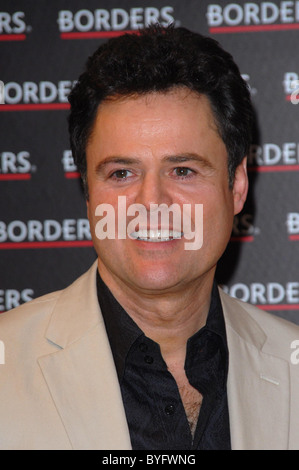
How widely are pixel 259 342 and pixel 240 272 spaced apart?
0.59 m

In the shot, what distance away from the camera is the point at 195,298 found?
2.12 metres

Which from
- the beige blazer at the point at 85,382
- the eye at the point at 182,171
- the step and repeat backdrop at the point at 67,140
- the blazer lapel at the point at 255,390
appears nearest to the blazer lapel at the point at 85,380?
the beige blazer at the point at 85,382

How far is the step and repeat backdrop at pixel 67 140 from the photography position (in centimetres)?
267

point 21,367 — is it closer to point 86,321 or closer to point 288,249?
point 86,321

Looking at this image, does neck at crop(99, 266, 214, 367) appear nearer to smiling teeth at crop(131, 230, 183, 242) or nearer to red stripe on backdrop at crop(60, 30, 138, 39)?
smiling teeth at crop(131, 230, 183, 242)

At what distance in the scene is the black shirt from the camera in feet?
6.22

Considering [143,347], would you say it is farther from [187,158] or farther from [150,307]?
[187,158]

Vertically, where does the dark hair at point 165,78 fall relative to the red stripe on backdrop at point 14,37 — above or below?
below

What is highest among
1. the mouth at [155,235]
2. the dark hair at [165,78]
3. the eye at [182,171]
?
the dark hair at [165,78]

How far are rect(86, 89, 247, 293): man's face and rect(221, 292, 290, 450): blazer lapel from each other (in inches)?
12.0

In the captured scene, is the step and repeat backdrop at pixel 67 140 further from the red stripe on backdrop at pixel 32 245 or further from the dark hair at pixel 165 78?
the dark hair at pixel 165 78

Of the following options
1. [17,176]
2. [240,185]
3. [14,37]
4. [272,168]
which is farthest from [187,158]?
[14,37]

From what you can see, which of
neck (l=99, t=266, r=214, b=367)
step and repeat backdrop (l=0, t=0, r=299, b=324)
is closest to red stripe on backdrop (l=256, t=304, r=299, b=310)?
step and repeat backdrop (l=0, t=0, r=299, b=324)

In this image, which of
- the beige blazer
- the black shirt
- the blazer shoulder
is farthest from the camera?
the blazer shoulder
